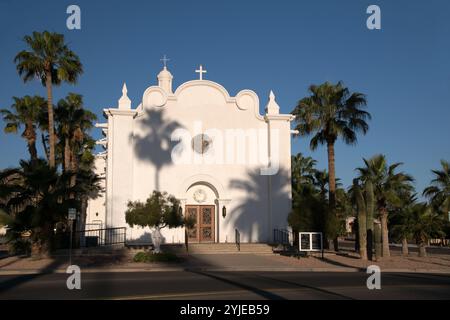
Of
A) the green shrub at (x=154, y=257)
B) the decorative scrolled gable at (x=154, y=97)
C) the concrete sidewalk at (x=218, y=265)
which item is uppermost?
the decorative scrolled gable at (x=154, y=97)

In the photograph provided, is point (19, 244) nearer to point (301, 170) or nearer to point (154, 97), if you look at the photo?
point (154, 97)

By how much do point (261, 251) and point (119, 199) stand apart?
866cm

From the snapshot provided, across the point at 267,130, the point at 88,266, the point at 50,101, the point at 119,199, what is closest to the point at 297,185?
the point at 267,130

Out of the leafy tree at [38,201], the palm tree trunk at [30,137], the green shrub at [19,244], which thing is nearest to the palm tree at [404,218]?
the leafy tree at [38,201]

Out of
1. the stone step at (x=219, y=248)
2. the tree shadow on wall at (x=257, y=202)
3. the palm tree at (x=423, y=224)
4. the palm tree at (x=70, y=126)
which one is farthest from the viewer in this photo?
the palm tree at (x=70, y=126)

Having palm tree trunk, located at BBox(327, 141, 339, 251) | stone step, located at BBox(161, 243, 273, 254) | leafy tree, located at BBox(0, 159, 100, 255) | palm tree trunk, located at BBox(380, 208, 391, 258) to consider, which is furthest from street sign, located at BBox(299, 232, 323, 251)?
leafy tree, located at BBox(0, 159, 100, 255)

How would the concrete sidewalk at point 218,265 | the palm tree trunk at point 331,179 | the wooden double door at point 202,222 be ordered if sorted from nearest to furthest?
the concrete sidewalk at point 218,265
the palm tree trunk at point 331,179
the wooden double door at point 202,222

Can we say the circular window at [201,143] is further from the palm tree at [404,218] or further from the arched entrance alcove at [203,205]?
the palm tree at [404,218]

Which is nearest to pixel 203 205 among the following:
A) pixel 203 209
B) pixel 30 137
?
pixel 203 209

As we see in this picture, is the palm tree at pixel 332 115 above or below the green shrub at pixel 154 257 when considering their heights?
above

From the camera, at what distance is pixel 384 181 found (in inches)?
1041

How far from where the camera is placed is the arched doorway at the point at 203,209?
103 feet

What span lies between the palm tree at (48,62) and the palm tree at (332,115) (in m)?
14.4

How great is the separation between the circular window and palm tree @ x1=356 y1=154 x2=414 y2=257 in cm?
954
